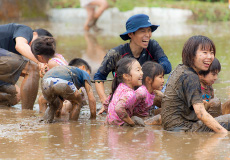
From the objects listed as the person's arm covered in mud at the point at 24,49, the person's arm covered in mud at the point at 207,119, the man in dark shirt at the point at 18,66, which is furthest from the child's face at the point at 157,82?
the person's arm covered in mud at the point at 24,49

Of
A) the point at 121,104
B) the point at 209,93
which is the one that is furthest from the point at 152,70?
the point at 121,104

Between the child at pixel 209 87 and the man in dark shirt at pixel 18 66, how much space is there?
72.5 inches

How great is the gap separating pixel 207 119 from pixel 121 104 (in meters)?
0.82

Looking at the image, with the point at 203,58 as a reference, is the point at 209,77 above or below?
below

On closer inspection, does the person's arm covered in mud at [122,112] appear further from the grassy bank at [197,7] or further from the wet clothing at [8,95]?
the grassy bank at [197,7]

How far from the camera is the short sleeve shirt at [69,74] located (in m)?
4.52

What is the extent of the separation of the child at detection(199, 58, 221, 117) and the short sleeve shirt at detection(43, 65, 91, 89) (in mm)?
1218

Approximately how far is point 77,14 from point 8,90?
9.71m

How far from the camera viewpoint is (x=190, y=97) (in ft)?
12.4

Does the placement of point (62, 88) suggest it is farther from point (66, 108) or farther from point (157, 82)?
point (157, 82)

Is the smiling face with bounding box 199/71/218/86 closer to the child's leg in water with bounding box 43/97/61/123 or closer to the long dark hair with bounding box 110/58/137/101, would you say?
the long dark hair with bounding box 110/58/137/101

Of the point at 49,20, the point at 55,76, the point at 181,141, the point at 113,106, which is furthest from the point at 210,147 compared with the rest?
the point at 49,20

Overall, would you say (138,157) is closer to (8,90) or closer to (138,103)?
(138,103)

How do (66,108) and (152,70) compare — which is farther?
(66,108)
